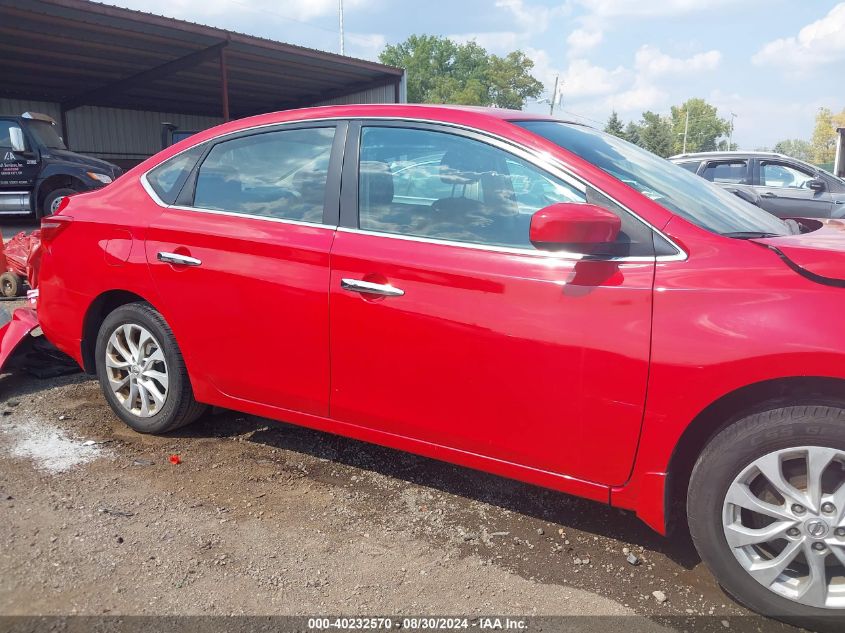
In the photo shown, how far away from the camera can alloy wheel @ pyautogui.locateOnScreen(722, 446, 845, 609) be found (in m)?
2.13

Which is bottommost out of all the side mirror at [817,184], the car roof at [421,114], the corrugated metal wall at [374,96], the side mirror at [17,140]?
the side mirror at [817,184]

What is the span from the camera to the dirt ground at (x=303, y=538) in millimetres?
2385

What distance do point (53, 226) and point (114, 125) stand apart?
28.1 metres

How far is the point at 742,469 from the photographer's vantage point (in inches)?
87.0

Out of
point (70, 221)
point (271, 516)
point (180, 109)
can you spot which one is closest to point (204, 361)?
point (271, 516)

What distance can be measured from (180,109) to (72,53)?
1137 cm

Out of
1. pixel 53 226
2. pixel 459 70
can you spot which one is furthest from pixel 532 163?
pixel 459 70

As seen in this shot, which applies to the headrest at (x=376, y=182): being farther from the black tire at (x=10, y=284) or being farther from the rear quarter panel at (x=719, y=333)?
the black tire at (x=10, y=284)

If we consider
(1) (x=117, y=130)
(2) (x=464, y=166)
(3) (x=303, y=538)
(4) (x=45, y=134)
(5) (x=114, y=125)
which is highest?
(5) (x=114, y=125)

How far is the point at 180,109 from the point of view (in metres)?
29.6

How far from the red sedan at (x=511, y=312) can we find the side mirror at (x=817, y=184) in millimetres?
7749

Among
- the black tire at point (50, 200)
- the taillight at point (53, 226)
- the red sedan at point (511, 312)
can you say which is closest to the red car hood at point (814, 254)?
the red sedan at point (511, 312)

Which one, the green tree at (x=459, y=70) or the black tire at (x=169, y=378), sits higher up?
the green tree at (x=459, y=70)

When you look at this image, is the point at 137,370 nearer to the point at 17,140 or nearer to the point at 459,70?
the point at 17,140
